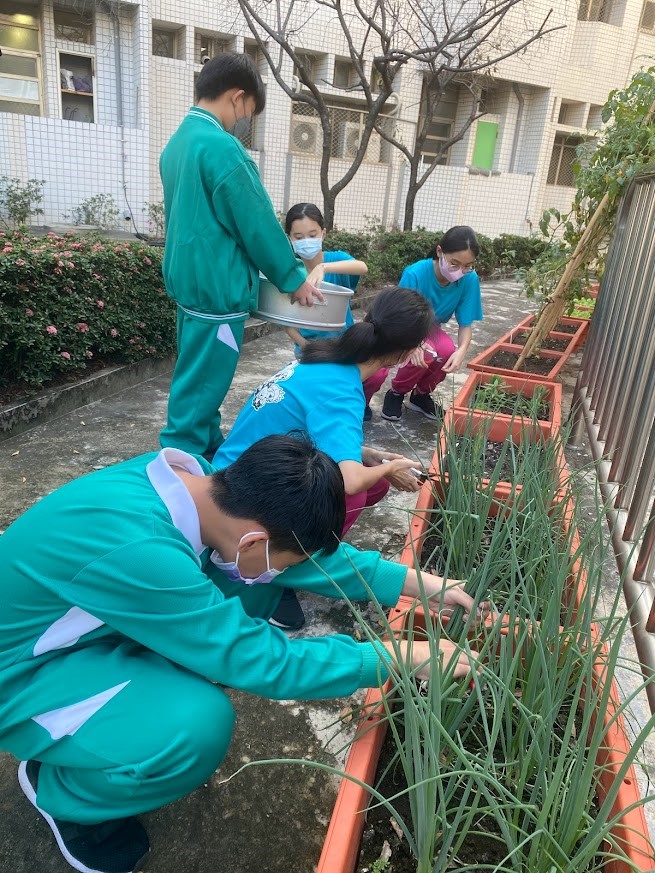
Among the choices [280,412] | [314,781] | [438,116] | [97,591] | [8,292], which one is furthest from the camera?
[438,116]

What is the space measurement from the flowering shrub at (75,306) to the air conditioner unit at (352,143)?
27.8 feet

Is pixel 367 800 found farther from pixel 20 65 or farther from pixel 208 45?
pixel 208 45

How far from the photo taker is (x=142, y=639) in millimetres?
1146

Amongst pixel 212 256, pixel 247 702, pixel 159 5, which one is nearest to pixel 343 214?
pixel 159 5

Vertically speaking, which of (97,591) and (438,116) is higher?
(438,116)

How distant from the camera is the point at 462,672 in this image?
3.91 ft

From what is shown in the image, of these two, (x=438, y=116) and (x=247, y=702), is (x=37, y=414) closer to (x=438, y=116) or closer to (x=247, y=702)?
(x=247, y=702)

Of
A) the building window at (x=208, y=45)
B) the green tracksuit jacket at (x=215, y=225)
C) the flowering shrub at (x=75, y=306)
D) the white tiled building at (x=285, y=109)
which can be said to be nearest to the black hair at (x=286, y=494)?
the green tracksuit jacket at (x=215, y=225)

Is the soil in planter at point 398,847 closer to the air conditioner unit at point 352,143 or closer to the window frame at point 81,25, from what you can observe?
the window frame at point 81,25

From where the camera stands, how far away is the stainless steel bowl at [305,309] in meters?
2.60

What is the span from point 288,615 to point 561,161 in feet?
52.4

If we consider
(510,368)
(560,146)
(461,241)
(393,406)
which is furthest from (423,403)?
(560,146)

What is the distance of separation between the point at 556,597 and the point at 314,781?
Result: 0.78m

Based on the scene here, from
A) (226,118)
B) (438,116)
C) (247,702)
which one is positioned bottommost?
(247,702)
